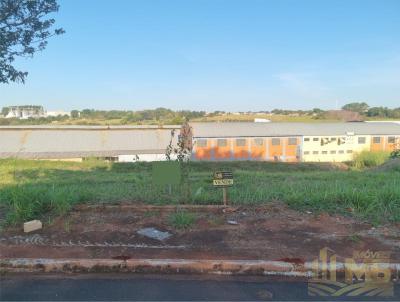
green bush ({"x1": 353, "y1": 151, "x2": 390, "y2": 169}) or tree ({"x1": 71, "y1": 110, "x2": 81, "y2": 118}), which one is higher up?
tree ({"x1": 71, "y1": 110, "x2": 81, "y2": 118})

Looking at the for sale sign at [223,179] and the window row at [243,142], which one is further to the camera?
the window row at [243,142]

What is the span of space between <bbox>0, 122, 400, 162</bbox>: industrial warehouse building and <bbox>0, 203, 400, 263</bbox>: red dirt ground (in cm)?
2624

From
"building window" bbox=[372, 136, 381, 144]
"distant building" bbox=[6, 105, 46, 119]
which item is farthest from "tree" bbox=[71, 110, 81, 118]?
"building window" bbox=[372, 136, 381, 144]

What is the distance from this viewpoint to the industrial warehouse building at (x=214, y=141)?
110 feet

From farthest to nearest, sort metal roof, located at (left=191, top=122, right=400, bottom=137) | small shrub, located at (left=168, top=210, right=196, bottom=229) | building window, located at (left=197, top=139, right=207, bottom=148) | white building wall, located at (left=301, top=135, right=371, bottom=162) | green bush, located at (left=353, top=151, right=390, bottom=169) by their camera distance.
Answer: white building wall, located at (left=301, top=135, right=371, bottom=162)
metal roof, located at (left=191, top=122, right=400, bottom=137)
building window, located at (left=197, top=139, right=207, bottom=148)
green bush, located at (left=353, top=151, right=390, bottom=169)
small shrub, located at (left=168, top=210, right=196, bottom=229)

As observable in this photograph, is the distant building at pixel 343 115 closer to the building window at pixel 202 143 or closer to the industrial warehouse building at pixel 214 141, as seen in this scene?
the industrial warehouse building at pixel 214 141

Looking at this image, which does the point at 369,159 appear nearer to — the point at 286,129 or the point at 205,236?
the point at 286,129

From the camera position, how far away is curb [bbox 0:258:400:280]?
10.7 feet

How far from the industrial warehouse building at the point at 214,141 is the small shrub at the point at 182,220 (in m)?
26.5

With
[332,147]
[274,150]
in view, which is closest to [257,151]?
[274,150]

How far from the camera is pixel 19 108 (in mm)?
61031

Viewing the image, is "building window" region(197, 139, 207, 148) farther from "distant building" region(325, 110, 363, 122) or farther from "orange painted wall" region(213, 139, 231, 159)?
"distant building" region(325, 110, 363, 122)

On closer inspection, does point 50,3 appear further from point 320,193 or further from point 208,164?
point 208,164

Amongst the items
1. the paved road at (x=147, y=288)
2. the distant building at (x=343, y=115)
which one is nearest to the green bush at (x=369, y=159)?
the paved road at (x=147, y=288)
